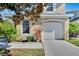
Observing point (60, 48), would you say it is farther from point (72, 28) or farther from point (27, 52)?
point (27, 52)

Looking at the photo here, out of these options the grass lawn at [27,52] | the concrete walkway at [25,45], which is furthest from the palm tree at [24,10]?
the grass lawn at [27,52]

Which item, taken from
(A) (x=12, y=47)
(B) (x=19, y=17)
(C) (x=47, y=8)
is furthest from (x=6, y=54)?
(C) (x=47, y=8)

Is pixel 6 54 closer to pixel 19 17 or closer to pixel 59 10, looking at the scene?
pixel 19 17

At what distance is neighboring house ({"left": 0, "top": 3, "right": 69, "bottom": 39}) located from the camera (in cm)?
903

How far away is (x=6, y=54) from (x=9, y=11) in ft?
5.14

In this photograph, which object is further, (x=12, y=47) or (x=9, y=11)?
(x=12, y=47)

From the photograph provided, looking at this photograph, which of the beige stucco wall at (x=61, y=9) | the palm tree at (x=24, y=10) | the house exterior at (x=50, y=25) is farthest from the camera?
the house exterior at (x=50, y=25)

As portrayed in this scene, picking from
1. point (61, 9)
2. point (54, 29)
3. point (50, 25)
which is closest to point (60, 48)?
point (54, 29)

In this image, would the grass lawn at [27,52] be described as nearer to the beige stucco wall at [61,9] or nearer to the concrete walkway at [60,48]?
the concrete walkway at [60,48]

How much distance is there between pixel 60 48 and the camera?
9.09m

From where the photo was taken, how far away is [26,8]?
28.0ft

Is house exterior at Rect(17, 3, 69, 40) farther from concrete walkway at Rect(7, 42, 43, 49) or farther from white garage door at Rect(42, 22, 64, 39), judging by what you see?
concrete walkway at Rect(7, 42, 43, 49)

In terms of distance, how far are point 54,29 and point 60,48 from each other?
72 centimetres

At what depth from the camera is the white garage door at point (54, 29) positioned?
30.3ft
